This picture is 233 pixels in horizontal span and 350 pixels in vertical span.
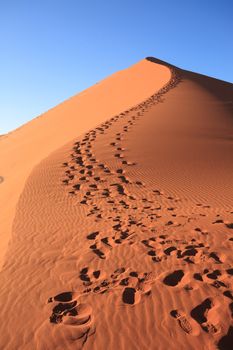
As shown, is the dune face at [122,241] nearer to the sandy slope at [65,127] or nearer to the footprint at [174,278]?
the footprint at [174,278]

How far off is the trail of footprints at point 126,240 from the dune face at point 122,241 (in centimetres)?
2

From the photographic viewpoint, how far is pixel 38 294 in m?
5.04

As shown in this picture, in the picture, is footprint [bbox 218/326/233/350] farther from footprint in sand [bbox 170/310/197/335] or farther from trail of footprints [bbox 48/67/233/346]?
footprint in sand [bbox 170/310/197/335]

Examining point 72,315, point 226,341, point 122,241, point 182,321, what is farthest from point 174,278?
point 72,315

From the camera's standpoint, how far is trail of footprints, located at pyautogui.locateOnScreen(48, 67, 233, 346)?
15.5ft

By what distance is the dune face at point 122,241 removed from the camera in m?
4.40

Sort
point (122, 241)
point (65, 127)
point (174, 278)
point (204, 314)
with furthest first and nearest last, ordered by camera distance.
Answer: point (65, 127), point (122, 241), point (174, 278), point (204, 314)

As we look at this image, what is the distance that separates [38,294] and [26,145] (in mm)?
13472

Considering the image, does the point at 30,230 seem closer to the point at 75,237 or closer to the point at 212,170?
the point at 75,237

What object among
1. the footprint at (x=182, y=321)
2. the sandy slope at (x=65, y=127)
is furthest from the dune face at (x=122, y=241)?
the sandy slope at (x=65, y=127)

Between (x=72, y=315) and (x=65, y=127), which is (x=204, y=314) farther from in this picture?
(x=65, y=127)

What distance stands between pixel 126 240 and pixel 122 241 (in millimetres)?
88

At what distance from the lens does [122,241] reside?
663 cm

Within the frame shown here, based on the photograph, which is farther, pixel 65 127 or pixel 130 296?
pixel 65 127
